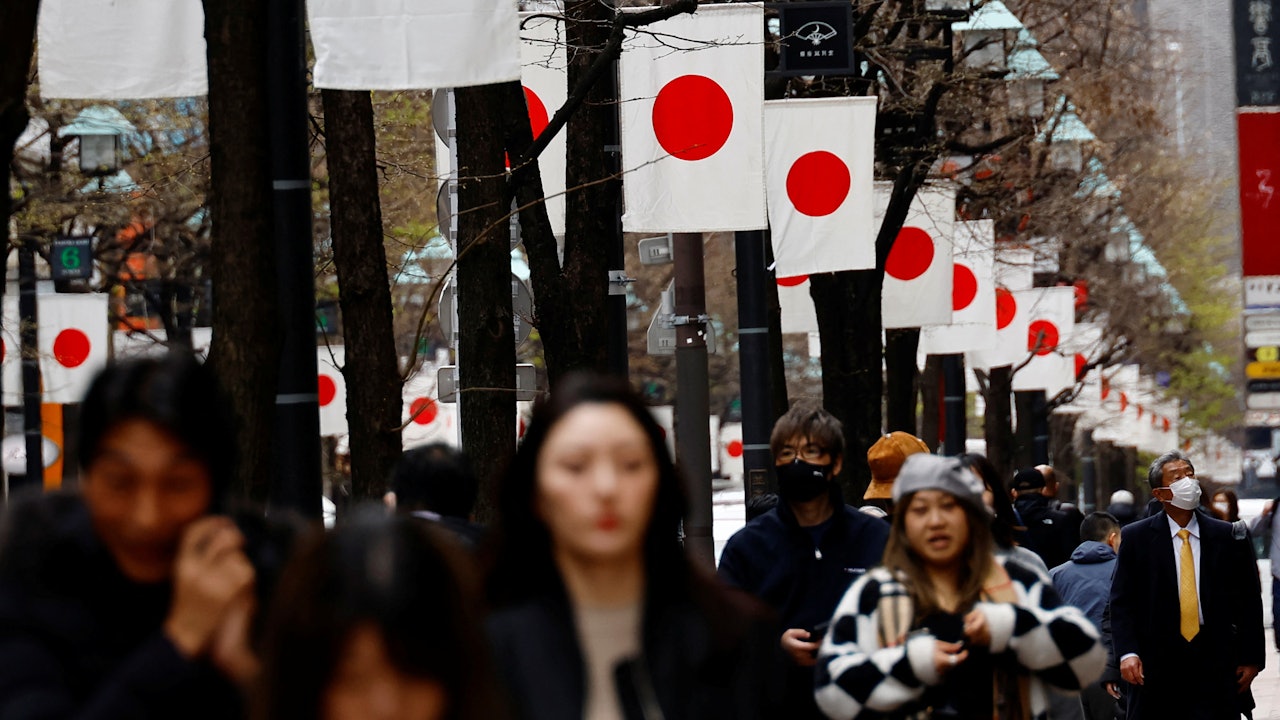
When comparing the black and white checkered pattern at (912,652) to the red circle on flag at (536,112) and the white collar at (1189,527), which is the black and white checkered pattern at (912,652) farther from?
the red circle on flag at (536,112)

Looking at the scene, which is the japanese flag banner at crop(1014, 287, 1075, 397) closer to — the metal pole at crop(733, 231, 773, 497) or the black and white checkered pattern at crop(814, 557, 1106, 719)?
the metal pole at crop(733, 231, 773, 497)

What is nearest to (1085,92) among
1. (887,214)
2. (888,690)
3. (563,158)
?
(887,214)

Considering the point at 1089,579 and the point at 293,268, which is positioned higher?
the point at 293,268

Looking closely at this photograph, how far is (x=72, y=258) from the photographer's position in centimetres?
2419

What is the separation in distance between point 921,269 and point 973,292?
139 inches

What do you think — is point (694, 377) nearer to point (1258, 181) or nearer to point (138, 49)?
point (1258, 181)

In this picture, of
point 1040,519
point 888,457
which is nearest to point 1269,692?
point 1040,519

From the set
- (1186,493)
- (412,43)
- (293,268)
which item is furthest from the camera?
(1186,493)

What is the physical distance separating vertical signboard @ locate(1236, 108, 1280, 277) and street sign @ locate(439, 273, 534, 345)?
6326 mm

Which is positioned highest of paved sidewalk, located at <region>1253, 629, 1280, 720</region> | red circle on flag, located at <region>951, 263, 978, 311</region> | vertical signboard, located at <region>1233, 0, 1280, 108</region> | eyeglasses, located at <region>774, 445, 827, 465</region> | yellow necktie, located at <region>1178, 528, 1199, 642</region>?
vertical signboard, located at <region>1233, 0, 1280, 108</region>

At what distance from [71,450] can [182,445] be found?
0.23 metres

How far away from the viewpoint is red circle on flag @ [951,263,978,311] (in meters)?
25.0

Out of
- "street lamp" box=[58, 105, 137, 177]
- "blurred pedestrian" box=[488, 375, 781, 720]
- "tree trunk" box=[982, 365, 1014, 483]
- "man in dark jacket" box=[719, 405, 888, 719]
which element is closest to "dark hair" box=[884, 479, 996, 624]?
"man in dark jacket" box=[719, 405, 888, 719]

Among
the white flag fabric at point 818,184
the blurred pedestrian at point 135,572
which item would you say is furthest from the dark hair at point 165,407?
the white flag fabric at point 818,184
